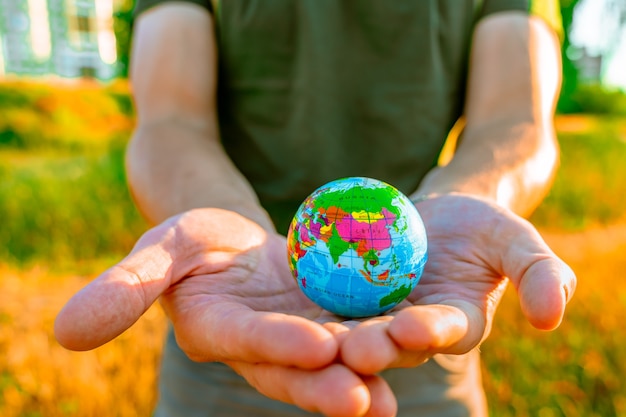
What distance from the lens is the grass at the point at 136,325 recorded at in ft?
12.9

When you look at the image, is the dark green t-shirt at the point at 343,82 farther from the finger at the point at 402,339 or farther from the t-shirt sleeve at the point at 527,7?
the finger at the point at 402,339

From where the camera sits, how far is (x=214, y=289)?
181 centimetres

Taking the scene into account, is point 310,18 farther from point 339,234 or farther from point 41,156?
point 41,156

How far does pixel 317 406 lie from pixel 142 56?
6.77 ft

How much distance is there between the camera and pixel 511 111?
2.63 m

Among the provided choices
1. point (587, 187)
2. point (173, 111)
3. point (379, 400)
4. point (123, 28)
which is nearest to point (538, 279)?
point (379, 400)

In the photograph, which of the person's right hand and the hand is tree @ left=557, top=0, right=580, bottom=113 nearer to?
the hand

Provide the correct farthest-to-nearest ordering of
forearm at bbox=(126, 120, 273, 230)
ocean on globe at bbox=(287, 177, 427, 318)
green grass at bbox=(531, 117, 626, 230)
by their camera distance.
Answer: green grass at bbox=(531, 117, 626, 230) → forearm at bbox=(126, 120, 273, 230) → ocean on globe at bbox=(287, 177, 427, 318)

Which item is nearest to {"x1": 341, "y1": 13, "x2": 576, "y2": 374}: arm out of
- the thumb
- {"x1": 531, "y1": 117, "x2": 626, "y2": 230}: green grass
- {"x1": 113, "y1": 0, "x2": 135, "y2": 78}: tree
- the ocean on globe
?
the ocean on globe

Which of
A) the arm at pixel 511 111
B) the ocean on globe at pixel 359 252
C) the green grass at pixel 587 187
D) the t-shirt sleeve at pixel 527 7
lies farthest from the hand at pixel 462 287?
the green grass at pixel 587 187

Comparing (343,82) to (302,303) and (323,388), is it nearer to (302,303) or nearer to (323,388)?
(302,303)

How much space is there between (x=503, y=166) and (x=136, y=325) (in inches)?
132

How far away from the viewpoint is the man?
2.12 metres

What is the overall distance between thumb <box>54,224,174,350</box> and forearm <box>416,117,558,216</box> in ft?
3.90
